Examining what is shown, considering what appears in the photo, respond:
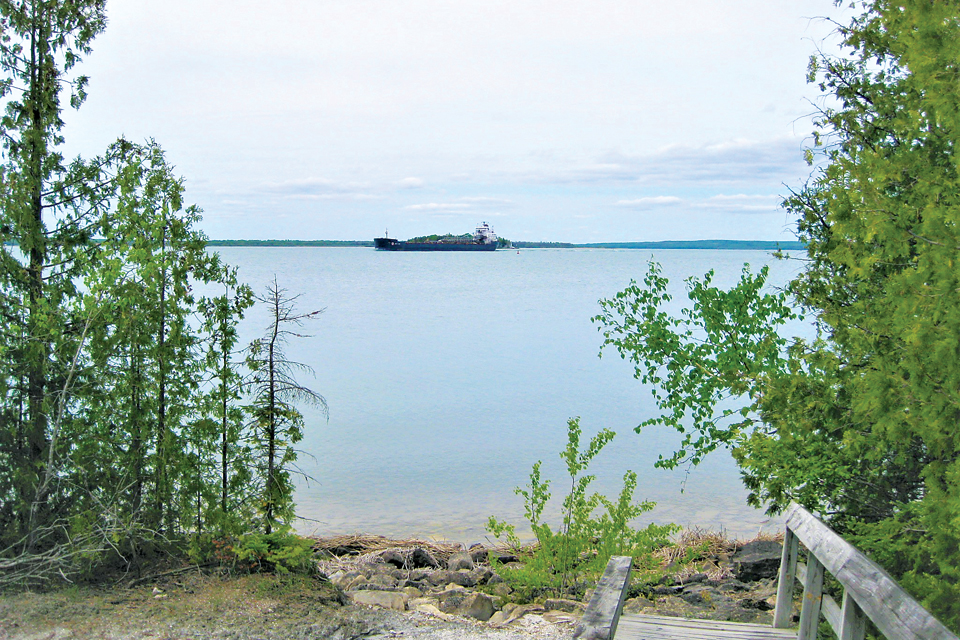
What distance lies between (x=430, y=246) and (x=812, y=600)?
156 meters

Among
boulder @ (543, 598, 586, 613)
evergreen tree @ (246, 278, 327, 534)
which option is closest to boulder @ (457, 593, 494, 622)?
boulder @ (543, 598, 586, 613)

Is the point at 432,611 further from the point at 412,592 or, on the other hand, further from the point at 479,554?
the point at 479,554

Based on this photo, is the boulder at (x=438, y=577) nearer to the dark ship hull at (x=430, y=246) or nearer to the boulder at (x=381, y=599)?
the boulder at (x=381, y=599)

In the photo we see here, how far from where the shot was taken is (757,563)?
8.98m

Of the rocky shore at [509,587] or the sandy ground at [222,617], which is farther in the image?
the rocky shore at [509,587]

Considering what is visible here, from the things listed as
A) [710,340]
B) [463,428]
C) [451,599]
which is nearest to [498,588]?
[451,599]

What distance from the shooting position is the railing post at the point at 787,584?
191 inches

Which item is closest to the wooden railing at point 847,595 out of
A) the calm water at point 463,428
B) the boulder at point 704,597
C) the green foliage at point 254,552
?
the boulder at point 704,597

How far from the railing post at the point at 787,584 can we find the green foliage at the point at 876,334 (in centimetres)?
50

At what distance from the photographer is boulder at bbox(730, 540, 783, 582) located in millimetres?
8914

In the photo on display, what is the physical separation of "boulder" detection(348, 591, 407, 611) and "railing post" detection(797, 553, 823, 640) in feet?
12.9

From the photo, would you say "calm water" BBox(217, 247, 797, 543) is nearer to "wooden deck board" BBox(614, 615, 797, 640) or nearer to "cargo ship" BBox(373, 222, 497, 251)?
"wooden deck board" BBox(614, 615, 797, 640)

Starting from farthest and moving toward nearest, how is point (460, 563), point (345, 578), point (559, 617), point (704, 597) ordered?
1. point (460, 563)
2. point (345, 578)
3. point (704, 597)
4. point (559, 617)

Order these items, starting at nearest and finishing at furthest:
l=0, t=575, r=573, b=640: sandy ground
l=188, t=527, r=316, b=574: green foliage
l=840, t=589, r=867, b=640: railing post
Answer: l=840, t=589, r=867, b=640: railing post < l=0, t=575, r=573, b=640: sandy ground < l=188, t=527, r=316, b=574: green foliage
